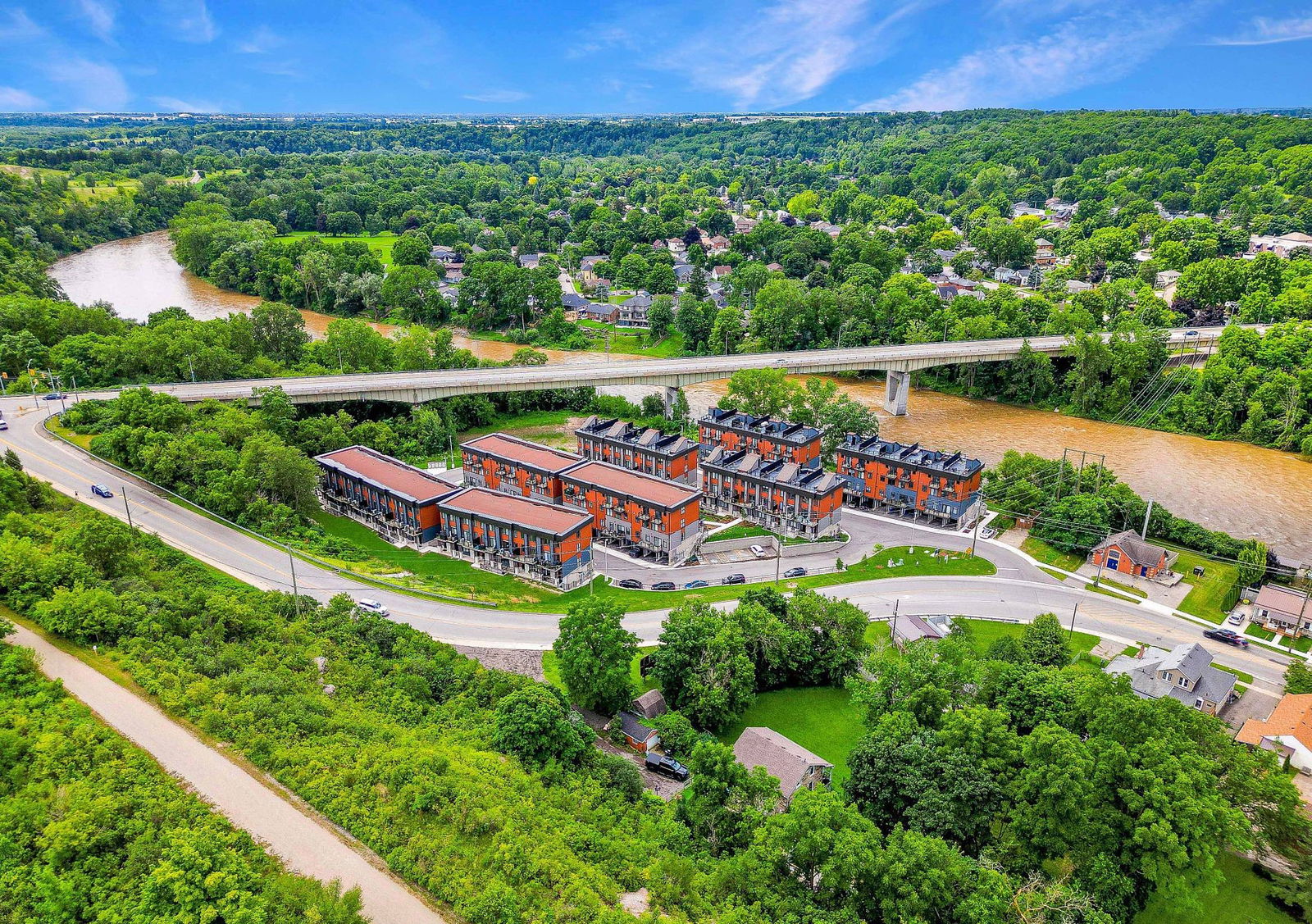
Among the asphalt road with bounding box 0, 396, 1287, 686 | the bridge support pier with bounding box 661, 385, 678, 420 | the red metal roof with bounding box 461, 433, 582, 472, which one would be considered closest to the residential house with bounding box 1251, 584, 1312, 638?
the asphalt road with bounding box 0, 396, 1287, 686

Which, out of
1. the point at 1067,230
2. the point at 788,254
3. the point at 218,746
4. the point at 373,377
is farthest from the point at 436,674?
the point at 1067,230

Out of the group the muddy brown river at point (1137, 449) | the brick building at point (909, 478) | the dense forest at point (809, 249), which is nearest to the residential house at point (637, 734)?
the brick building at point (909, 478)

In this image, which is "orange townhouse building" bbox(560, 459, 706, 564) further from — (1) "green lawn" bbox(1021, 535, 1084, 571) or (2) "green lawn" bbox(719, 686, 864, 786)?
(1) "green lawn" bbox(1021, 535, 1084, 571)

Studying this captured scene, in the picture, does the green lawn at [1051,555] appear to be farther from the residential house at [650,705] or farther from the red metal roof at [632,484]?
the residential house at [650,705]

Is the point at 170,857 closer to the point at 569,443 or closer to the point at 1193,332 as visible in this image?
the point at 569,443

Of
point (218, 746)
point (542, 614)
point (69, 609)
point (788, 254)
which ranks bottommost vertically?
point (542, 614)

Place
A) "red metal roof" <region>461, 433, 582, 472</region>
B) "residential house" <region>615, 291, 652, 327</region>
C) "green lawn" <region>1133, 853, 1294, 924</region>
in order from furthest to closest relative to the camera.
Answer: "residential house" <region>615, 291, 652, 327</region>, "red metal roof" <region>461, 433, 582, 472</region>, "green lawn" <region>1133, 853, 1294, 924</region>
